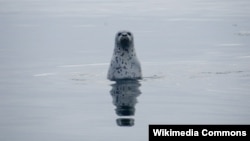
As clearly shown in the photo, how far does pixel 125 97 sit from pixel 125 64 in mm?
2543

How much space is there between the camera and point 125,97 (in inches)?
705

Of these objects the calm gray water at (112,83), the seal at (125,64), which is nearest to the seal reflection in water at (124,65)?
the seal at (125,64)

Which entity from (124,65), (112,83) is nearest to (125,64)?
(124,65)

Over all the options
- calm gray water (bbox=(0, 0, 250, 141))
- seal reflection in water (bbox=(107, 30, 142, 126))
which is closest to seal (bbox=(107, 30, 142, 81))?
seal reflection in water (bbox=(107, 30, 142, 126))

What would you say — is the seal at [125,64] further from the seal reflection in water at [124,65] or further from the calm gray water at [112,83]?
the calm gray water at [112,83]

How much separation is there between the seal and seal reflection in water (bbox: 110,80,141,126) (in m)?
0.33

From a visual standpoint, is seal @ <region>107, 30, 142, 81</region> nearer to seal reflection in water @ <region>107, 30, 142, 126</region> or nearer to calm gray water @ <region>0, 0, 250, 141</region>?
seal reflection in water @ <region>107, 30, 142, 126</region>

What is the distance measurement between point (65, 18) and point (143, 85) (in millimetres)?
23995

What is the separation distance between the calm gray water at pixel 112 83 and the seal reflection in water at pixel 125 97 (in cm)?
2

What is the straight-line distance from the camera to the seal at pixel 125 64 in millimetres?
20359

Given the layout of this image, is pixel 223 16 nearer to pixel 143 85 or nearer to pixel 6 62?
→ pixel 6 62

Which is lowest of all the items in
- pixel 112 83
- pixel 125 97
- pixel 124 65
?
pixel 125 97

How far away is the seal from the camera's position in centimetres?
2036

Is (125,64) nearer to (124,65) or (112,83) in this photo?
(124,65)
